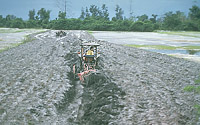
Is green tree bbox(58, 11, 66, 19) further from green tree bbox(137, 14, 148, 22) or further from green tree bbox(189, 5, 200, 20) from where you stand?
green tree bbox(189, 5, 200, 20)

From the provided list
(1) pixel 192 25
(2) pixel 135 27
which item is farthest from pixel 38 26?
(1) pixel 192 25

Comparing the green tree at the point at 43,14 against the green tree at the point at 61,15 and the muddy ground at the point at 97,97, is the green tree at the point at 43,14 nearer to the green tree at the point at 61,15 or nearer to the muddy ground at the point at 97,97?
the green tree at the point at 61,15

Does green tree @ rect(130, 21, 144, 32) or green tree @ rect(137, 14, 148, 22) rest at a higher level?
green tree @ rect(137, 14, 148, 22)

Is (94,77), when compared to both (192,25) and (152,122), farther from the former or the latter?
(192,25)

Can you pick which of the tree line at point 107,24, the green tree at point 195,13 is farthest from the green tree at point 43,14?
the green tree at point 195,13

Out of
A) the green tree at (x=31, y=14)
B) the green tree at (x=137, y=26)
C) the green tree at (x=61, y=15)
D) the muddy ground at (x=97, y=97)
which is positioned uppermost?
the green tree at (x=31, y=14)

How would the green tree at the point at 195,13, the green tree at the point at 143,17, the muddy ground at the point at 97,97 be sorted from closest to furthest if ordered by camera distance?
the muddy ground at the point at 97,97
the green tree at the point at 195,13
the green tree at the point at 143,17

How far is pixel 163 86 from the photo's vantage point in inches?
553

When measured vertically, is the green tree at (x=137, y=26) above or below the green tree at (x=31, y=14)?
below

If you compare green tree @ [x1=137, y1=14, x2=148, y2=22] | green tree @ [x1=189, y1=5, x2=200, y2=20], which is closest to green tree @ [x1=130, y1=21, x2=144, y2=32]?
green tree @ [x1=189, y1=5, x2=200, y2=20]

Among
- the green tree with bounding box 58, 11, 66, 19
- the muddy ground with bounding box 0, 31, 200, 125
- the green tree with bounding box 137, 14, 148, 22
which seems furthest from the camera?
the green tree with bounding box 137, 14, 148, 22

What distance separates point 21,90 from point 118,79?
5.79m

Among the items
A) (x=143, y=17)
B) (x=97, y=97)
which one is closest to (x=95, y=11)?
(x=143, y=17)

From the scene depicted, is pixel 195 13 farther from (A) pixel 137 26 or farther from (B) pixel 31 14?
(B) pixel 31 14
